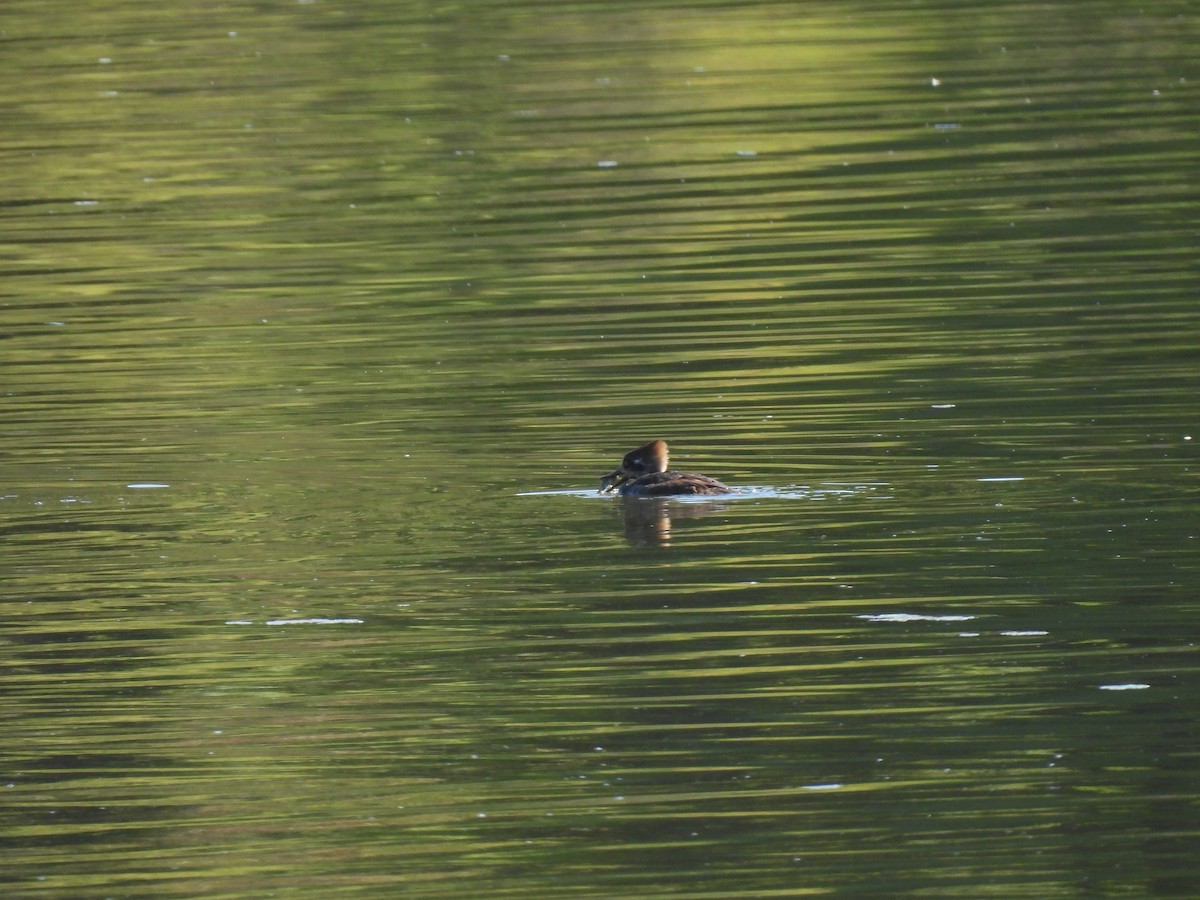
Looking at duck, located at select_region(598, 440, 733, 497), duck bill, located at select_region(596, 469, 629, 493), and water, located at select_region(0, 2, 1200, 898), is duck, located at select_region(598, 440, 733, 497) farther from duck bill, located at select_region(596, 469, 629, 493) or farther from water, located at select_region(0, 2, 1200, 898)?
water, located at select_region(0, 2, 1200, 898)

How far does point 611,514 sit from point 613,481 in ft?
0.85

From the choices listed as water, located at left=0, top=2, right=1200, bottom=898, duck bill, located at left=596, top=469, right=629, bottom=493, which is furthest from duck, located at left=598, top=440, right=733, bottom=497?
water, located at left=0, top=2, right=1200, bottom=898

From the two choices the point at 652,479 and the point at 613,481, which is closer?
the point at 652,479

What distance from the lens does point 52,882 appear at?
26.2 ft

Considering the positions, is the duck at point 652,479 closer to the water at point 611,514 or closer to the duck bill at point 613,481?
the duck bill at point 613,481

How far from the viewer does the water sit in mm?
8219

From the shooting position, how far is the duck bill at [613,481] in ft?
40.1

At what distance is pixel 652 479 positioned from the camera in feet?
39.5

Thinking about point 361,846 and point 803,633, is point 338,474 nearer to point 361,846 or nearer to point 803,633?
point 803,633

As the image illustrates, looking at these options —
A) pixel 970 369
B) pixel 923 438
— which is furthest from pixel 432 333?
pixel 923 438

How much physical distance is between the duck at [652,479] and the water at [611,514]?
0.38 ft

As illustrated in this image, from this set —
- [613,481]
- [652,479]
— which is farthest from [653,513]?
[613,481]

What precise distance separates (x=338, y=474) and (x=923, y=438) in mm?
2896

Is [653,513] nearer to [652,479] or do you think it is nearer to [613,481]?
[652,479]
